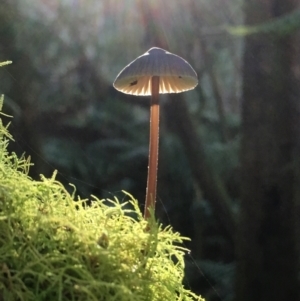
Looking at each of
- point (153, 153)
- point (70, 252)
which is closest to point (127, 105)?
point (153, 153)

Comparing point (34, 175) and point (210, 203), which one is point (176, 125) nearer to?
point (210, 203)

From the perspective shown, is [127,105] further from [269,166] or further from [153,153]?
[153,153]

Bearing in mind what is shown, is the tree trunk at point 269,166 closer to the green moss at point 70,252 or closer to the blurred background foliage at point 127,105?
the blurred background foliage at point 127,105

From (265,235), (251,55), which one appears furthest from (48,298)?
(251,55)

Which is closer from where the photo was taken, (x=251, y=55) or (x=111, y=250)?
(x=111, y=250)

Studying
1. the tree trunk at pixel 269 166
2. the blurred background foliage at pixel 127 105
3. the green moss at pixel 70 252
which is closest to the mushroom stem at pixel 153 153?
the green moss at pixel 70 252
